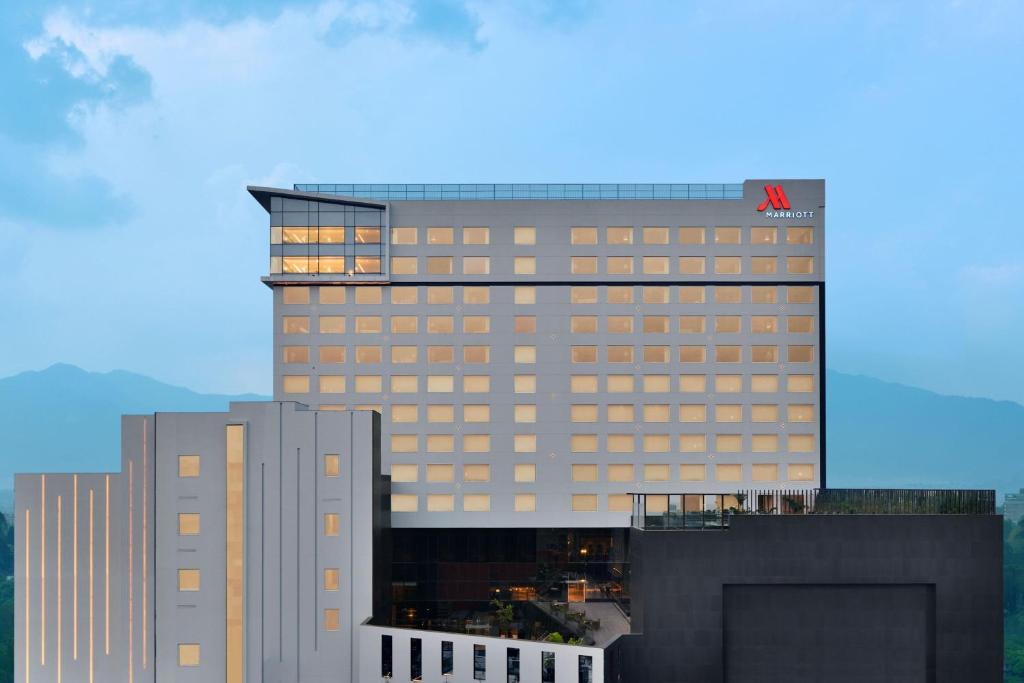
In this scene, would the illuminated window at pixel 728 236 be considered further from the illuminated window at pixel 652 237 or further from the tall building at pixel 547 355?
the illuminated window at pixel 652 237

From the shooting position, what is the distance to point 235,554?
4775cm

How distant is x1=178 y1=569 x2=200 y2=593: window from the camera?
4759 centimetres

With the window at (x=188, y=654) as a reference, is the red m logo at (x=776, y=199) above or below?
above

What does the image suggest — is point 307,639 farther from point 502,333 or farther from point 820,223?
point 820,223

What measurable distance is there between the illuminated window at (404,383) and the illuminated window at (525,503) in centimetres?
1046

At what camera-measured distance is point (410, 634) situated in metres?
47.2

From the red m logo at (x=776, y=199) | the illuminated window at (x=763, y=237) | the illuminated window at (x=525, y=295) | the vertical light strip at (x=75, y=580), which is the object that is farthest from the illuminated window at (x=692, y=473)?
the vertical light strip at (x=75, y=580)

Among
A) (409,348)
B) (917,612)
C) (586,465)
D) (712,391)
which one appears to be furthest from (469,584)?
(917,612)

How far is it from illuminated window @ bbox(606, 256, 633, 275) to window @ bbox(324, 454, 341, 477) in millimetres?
26170

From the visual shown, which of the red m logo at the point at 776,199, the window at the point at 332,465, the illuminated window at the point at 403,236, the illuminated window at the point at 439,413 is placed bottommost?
the window at the point at 332,465

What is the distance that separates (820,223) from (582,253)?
1681 cm

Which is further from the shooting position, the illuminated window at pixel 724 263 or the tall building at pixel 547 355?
the illuminated window at pixel 724 263

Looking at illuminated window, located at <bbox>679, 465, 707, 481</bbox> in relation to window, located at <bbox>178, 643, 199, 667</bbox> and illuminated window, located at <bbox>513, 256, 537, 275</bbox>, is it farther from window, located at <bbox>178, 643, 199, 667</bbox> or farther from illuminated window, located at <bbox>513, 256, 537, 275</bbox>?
window, located at <bbox>178, 643, 199, 667</bbox>

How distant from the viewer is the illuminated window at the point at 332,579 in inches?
1903
